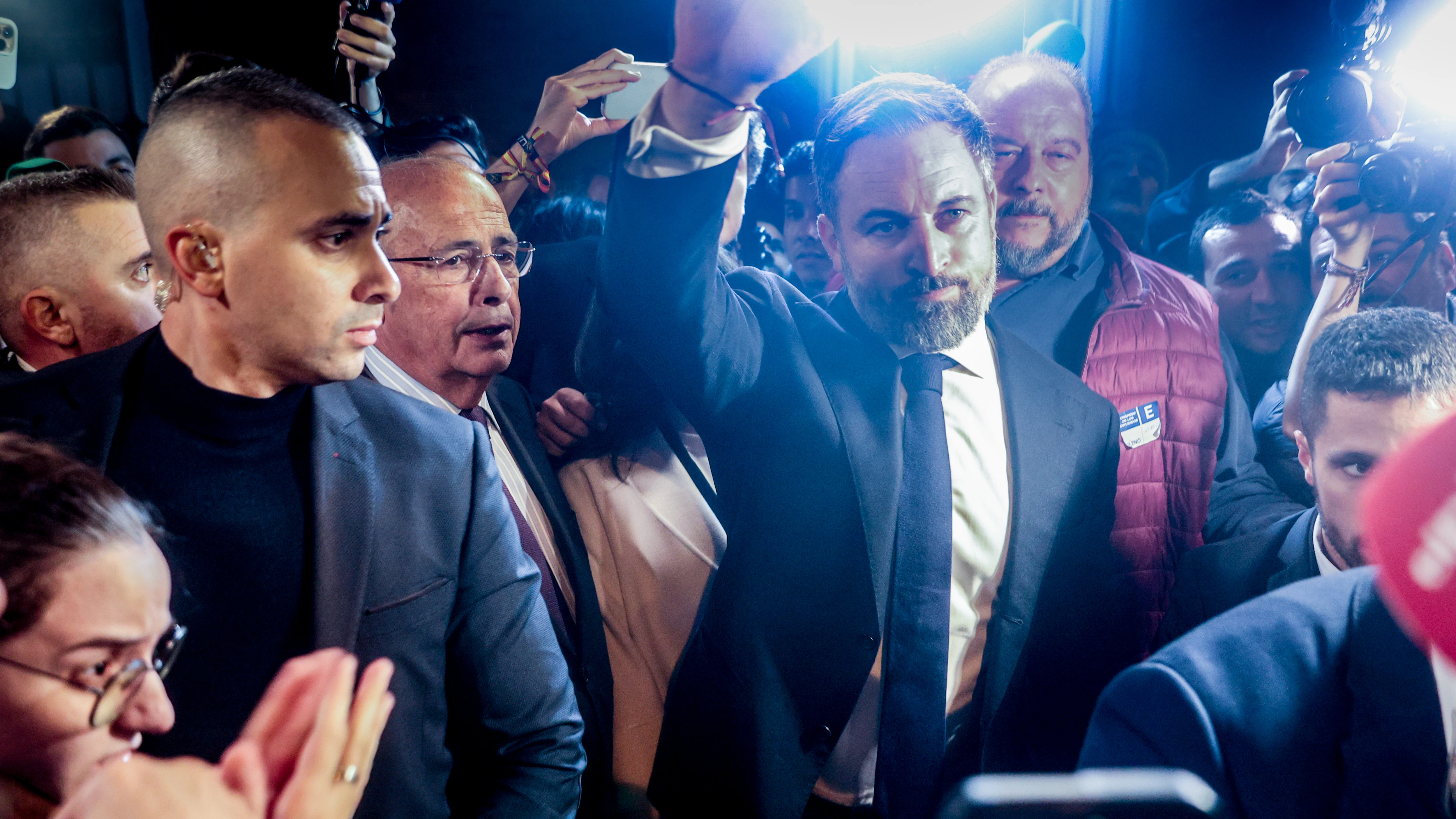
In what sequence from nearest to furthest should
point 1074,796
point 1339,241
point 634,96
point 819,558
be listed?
point 1074,796
point 819,558
point 1339,241
point 634,96

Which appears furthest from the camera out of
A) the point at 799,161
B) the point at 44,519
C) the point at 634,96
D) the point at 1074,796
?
the point at 799,161

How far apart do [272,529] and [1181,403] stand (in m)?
1.68

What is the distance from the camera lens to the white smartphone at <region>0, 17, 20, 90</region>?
1587 millimetres

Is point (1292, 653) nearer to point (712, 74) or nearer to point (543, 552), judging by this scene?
point (712, 74)

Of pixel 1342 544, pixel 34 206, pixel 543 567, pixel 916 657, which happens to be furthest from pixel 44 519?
pixel 1342 544

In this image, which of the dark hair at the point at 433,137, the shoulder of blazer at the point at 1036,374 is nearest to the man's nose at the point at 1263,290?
the shoulder of blazer at the point at 1036,374

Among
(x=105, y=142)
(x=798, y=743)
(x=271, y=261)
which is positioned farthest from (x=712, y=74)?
(x=105, y=142)

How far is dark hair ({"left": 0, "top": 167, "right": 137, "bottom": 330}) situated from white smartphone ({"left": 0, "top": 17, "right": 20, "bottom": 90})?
442mm

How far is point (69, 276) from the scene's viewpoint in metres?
1.22

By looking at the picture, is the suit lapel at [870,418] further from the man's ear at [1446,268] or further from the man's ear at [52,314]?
the man's ear at [1446,268]

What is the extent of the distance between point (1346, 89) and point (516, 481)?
1808 millimetres

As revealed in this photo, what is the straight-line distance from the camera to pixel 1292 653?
3.26ft

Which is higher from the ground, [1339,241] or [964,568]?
[1339,241]

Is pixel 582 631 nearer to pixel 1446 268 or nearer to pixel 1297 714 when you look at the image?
pixel 1297 714
